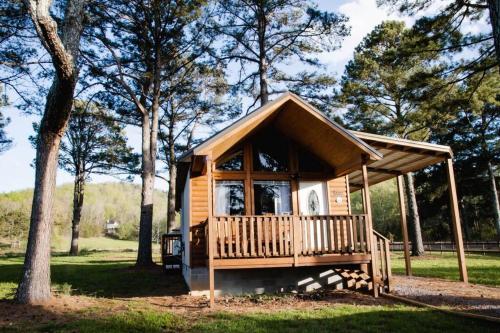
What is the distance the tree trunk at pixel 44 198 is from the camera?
23.6ft

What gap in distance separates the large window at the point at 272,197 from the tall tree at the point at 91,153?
16.9 metres

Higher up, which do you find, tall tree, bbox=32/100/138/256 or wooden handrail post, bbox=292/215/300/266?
tall tree, bbox=32/100/138/256

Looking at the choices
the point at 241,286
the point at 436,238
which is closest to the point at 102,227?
the point at 436,238

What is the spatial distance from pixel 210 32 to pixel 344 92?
25.8 ft

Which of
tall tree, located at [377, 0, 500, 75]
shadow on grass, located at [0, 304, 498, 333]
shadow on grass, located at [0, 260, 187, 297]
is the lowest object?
shadow on grass, located at [0, 304, 498, 333]

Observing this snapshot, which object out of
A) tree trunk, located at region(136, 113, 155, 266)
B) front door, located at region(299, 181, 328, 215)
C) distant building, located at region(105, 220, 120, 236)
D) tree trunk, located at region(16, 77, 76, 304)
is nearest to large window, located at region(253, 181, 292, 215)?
front door, located at region(299, 181, 328, 215)

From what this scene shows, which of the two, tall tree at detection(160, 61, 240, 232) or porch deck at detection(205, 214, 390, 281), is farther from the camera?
tall tree at detection(160, 61, 240, 232)

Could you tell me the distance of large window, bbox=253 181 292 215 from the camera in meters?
10.0

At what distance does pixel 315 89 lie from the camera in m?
17.3

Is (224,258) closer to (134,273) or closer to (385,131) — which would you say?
(134,273)

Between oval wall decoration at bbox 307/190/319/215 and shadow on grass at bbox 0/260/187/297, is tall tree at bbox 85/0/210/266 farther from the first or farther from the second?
oval wall decoration at bbox 307/190/319/215

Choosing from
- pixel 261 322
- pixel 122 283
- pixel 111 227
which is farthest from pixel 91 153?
pixel 111 227

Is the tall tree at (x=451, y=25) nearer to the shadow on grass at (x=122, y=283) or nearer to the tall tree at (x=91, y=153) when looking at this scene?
the shadow on grass at (x=122, y=283)

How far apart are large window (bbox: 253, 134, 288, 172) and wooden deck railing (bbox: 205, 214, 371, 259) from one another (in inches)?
75.4
